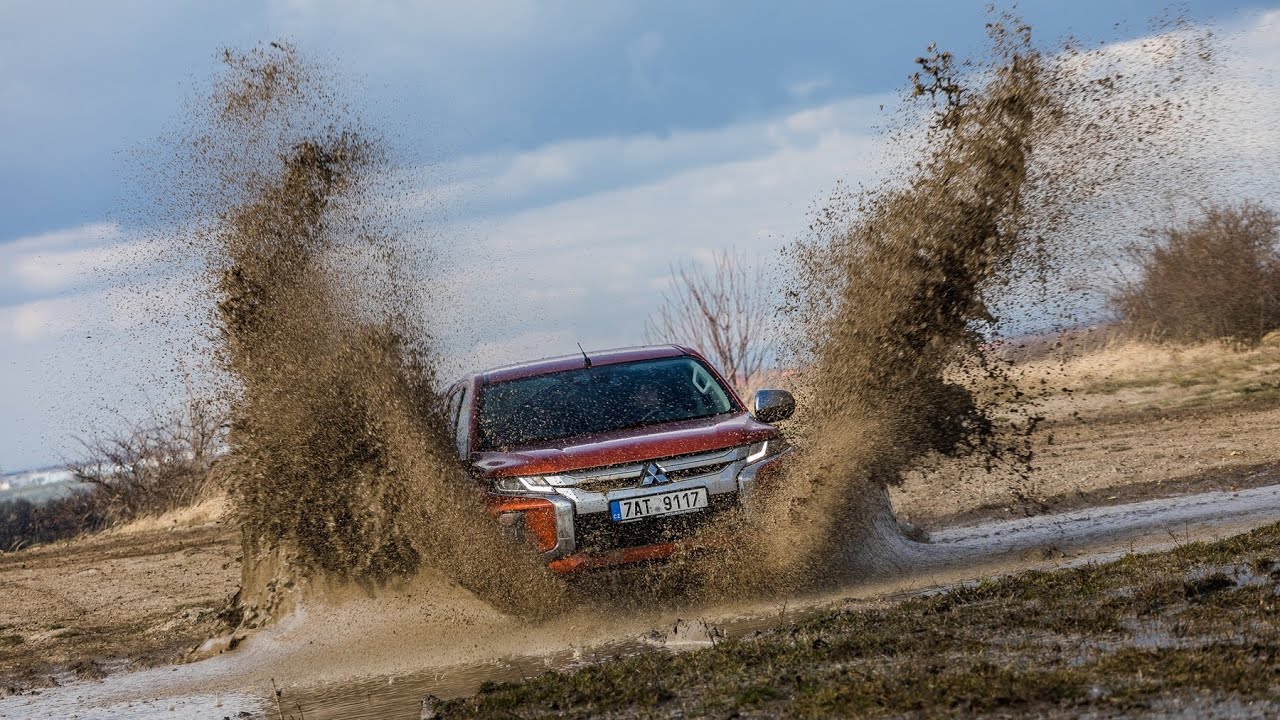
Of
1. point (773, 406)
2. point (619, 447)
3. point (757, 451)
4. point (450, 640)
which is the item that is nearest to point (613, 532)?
point (619, 447)

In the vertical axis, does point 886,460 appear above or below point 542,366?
below

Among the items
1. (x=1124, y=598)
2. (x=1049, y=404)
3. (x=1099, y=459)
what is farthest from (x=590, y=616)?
(x=1049, y=404)

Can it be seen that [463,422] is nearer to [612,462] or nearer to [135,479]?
[612,462]

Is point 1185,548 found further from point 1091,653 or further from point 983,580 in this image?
point 1091,653

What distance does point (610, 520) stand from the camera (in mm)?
7418

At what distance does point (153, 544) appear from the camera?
2027cm

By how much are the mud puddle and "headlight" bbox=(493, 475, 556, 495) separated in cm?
73

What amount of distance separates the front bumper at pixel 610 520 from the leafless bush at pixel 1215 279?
15.0 m

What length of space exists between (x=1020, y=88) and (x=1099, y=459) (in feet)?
19.0

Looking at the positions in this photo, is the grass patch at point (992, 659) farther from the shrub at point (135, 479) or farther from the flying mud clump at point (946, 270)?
the shrub at point (135, 479)

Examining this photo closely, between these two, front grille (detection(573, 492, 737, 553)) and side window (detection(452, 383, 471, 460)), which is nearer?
front grille (detection(573, 492, 737, 553))

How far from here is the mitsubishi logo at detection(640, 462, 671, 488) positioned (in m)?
7.47

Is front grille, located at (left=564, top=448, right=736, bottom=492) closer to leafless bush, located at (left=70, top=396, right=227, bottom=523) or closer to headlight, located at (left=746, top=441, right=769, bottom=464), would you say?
headlight, located at (left=746, top=441, right=769, bottom=464)

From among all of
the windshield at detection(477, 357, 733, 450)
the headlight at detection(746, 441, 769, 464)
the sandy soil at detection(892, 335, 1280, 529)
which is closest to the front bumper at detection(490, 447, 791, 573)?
the headlight at detection(746, 441, 769, 464)
